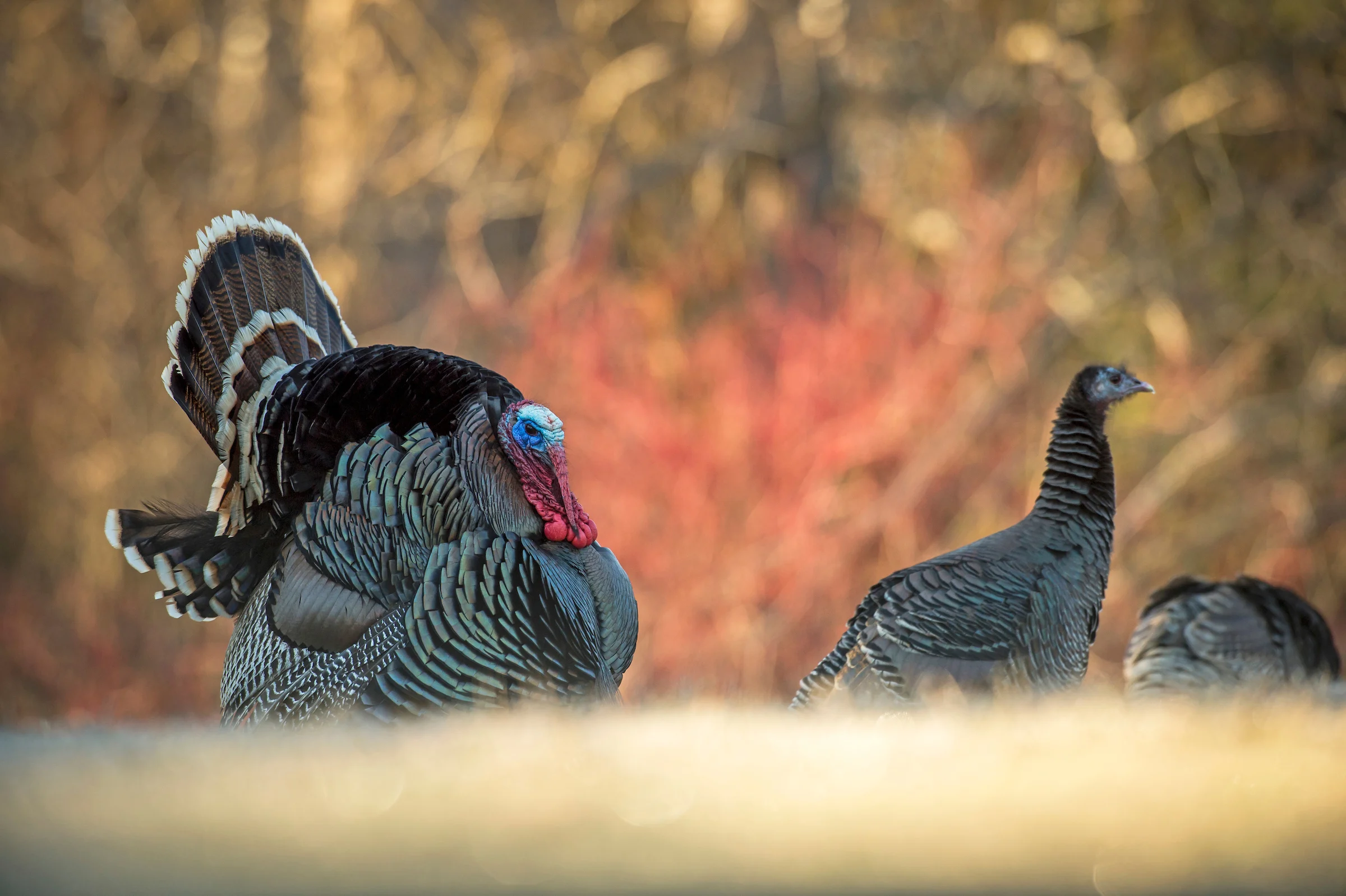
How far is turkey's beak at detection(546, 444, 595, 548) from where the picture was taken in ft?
10.7

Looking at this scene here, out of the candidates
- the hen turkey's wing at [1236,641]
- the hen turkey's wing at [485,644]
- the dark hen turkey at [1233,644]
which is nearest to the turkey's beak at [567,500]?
the hen turkey's wing at [485,644]

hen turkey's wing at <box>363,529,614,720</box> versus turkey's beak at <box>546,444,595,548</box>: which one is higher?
turkey's beak at <box>546,444,595,548</box>

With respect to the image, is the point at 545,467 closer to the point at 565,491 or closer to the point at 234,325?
the point at 565,491

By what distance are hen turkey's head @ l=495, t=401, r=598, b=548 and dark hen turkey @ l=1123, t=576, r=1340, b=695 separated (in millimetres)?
2509

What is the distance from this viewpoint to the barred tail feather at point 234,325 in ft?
12.0

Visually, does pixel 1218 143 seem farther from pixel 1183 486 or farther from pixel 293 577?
pixel 293 577

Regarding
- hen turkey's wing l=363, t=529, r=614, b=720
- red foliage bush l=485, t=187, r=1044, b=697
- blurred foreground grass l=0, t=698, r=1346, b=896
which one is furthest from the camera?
red foliage bush l=485, t=187, r=1044, b=697

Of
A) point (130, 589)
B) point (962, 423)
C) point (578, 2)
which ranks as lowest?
point (130, 589)

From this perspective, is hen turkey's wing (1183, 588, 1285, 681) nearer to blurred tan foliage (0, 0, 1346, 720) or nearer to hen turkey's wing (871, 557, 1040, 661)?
hen turkey's wing (871, 557, 1040, 661)

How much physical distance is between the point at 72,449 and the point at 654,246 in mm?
5026

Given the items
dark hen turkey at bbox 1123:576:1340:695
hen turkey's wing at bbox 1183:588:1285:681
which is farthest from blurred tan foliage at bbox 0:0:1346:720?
hen turkey's wing at bbox 1183:588:1285:681

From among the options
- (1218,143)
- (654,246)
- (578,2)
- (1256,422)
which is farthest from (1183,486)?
(578,2)

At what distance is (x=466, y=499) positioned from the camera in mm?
3209

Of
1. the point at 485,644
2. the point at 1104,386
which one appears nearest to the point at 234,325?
the point at 485,644
